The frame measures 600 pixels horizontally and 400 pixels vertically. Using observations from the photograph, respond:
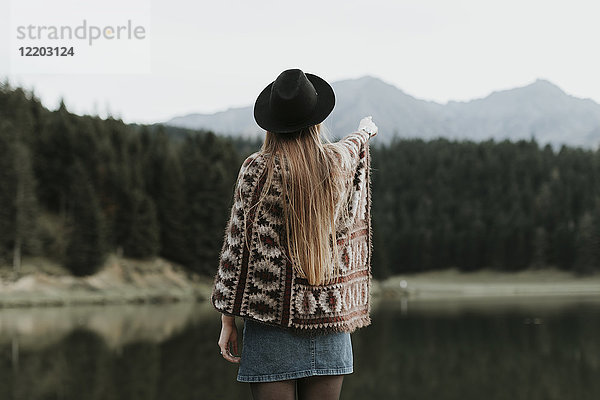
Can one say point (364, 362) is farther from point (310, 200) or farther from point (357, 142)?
point (310, 200)

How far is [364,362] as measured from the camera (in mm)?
16016

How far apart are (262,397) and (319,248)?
21.3 inches

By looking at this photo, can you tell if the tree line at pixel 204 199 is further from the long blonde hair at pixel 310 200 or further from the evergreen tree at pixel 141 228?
the long blonde hair at pixel 310 200

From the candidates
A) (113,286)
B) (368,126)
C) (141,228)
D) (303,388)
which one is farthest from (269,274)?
(141,228)

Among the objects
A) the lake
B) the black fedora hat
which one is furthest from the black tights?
the lake

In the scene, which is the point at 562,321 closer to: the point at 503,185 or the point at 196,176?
the point at 196,176

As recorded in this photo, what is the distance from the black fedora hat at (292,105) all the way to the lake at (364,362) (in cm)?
1015

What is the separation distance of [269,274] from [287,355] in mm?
278

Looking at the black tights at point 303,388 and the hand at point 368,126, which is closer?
the black tights at point 303,388

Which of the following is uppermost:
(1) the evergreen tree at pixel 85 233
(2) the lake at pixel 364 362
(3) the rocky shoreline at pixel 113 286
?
(1) the evergreen tree at pixel 85 233

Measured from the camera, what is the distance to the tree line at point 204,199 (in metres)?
44.1

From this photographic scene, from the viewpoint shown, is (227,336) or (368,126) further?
(368,126)

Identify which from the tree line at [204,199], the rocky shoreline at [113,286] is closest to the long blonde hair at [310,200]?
the tree line at [204,199]

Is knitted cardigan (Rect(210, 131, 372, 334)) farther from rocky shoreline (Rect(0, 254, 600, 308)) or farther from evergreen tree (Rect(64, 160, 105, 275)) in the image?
evergreen tree (Rect(64, 160, 105, 275))
